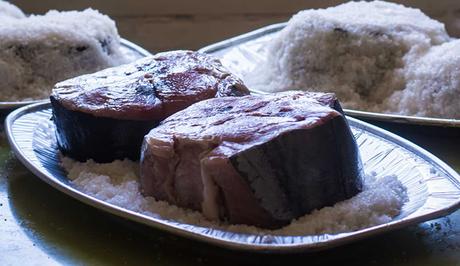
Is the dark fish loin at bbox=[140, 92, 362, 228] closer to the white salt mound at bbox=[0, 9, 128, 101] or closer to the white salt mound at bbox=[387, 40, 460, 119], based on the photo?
the white salt mound at bbox=[387, 40, 460, 119]

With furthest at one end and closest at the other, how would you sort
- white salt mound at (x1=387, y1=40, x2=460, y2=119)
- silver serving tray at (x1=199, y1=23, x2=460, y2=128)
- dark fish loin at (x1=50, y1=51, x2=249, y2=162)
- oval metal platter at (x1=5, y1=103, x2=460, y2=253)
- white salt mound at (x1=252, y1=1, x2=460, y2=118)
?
silver serving tray at (x1=199, y1=23, x2=460, y2=128)
white salt mound at (x1=252, y1=1, x2=460, y2=118)
white salt mound at (x1=387, y1=40, x2=460, y2=119)
dark fish loin at (x1=50, y1=51, x2=249, y2=162)
oval metal platter at (x1=5, y1=103, x2=460, y2=253)

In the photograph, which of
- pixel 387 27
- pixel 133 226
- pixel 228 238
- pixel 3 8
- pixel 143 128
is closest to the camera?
pixel 228 238

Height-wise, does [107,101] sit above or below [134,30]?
above

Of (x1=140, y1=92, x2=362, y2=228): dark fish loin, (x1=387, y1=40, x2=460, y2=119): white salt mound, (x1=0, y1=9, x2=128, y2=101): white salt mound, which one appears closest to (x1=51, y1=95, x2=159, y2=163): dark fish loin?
(x1=140, y1=92, x2=362, y2=228): dark fish loin

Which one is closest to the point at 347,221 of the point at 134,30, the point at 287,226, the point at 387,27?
the point at 287,226

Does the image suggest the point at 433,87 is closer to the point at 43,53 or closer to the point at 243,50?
the point at 243,50

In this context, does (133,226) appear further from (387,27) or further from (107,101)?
(387,27)

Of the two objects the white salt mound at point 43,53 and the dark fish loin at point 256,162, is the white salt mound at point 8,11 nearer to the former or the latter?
the white salt mound at point 43,53

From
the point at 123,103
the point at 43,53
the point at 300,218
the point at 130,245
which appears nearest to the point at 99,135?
the point at 123,103

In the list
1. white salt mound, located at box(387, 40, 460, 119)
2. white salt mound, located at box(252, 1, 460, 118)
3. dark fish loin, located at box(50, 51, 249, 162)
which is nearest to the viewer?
dark fish loin, located at box(50, 51, 249, 162)
